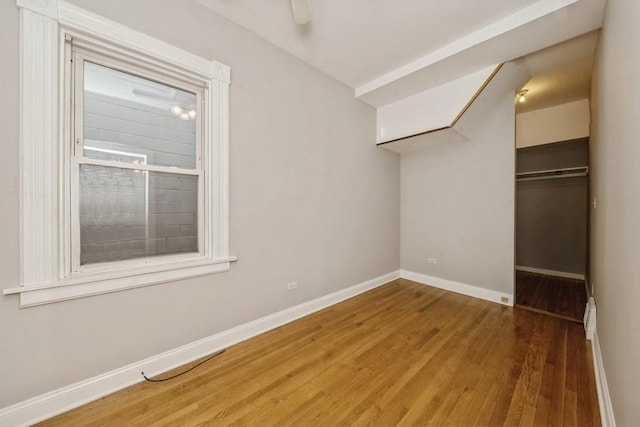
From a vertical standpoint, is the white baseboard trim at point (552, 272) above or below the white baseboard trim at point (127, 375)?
above

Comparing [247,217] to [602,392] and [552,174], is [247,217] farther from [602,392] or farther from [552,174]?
[552,174]

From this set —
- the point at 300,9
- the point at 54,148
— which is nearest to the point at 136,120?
the point at 54,148

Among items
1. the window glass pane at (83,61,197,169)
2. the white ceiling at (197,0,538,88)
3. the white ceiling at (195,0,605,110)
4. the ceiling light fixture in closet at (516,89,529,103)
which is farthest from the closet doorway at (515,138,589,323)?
the window glass pane at (83,61,197,169)

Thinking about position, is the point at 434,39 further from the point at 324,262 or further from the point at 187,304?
the point at 187,304

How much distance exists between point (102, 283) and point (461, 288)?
412 centimetres

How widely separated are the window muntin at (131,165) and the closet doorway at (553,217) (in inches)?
187

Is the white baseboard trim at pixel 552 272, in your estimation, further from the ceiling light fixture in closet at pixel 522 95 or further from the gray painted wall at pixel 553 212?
the ceiling light fixture in closet at pixel 522 95

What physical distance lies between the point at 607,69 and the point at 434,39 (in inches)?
53.4

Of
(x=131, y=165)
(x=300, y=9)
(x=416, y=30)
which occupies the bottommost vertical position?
(x=131, y=165)

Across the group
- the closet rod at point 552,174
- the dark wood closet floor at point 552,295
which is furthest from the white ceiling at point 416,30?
the dark wood closet floor at point 552,295

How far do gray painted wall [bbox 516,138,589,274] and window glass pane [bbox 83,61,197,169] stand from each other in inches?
225

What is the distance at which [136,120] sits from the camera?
6.08ft

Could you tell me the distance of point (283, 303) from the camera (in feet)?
8.64

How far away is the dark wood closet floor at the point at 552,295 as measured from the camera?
2.90 m
